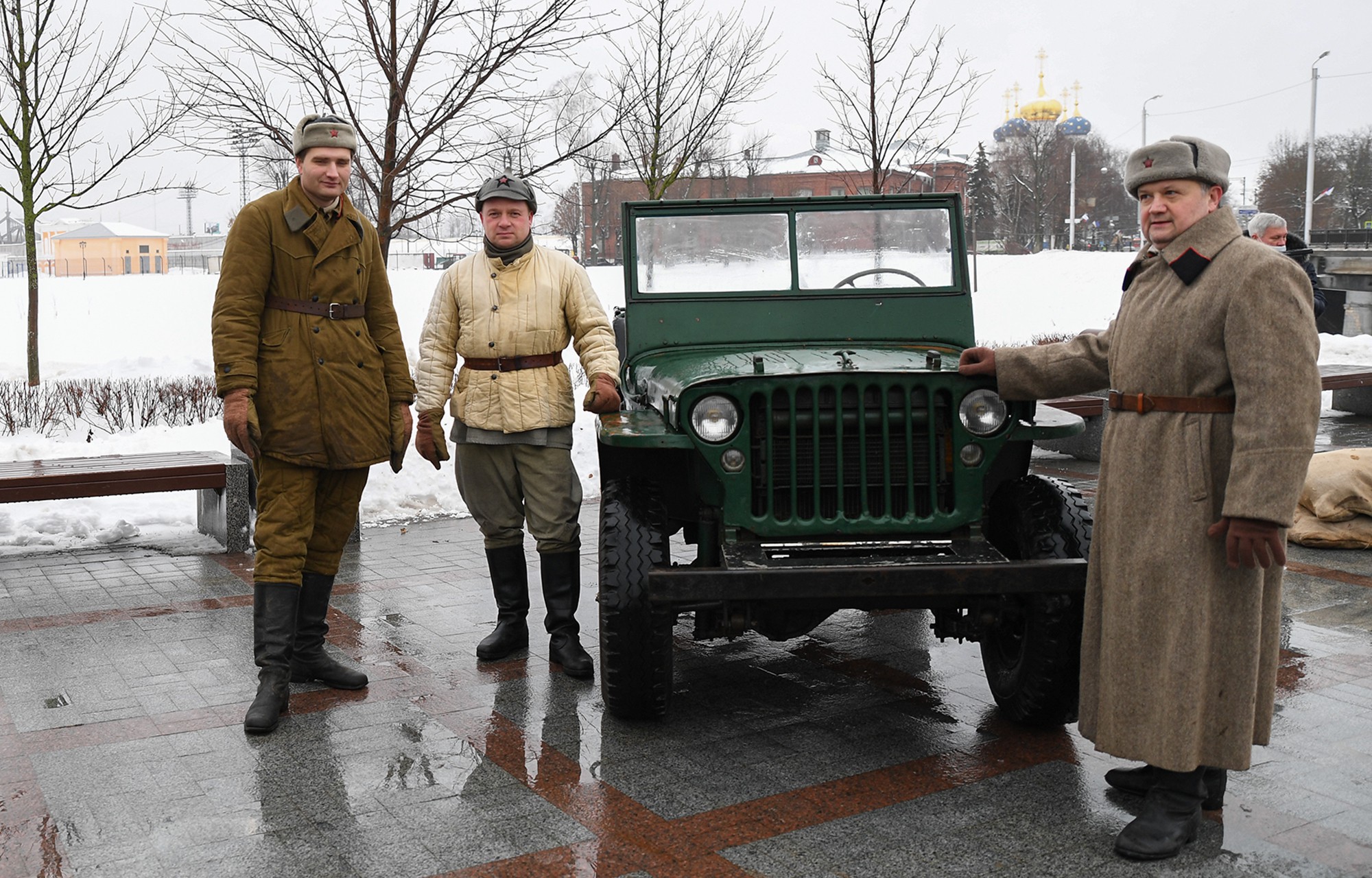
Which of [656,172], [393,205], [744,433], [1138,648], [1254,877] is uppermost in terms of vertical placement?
[656,172]

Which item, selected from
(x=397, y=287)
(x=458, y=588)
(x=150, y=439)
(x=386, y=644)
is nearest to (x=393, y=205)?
(x=150, y=439)

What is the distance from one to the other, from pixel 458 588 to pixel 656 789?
2.94 m

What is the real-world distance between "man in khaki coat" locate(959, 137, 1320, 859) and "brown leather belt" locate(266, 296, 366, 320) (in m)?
2.70

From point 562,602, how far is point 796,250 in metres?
1.84

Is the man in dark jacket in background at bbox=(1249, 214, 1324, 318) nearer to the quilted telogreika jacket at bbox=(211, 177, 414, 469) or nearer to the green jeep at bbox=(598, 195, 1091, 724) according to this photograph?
the green jeep at bbox=(598, 195, 1091, 724)

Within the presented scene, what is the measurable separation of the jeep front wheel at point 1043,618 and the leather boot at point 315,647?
2.40 m

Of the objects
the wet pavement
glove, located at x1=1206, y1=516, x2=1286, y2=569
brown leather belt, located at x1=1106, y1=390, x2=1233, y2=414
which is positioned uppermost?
brown leather belt, located at x1=1106, y1=390, x2=1233, y2=414

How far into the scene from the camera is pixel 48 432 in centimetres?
1130

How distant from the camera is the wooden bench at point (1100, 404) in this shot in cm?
1052

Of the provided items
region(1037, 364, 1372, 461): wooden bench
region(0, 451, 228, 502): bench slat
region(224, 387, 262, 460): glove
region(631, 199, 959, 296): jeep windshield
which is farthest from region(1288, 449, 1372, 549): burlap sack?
region(0, 451, 228, 502): bench slat

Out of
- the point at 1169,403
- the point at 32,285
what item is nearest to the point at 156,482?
the point at 1169,403

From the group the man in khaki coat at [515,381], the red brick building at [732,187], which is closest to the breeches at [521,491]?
the man in khaki coat at [515,381]

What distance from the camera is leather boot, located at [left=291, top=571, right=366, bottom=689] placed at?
4867 mm

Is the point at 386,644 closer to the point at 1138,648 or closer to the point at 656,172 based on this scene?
the point at 1138,648
